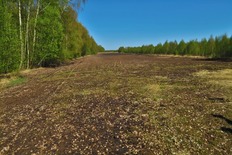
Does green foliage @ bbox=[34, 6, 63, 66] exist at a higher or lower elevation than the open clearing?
higher

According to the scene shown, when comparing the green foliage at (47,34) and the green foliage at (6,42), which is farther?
the green foliage at (47,34)

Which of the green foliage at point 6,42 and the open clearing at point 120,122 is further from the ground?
the green foliage at point 6,42

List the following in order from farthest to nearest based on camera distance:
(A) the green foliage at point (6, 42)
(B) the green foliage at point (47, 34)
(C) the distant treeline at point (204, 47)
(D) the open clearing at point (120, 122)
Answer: (C) the distant treeline at point (204, 47), (B) the green foliage at point (47, 34), (A) the green foliage at point (6, 42), (D) the open clearing at point (120, 122)

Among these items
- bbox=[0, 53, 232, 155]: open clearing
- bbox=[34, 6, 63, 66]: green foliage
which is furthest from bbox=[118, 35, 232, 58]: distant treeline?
bbox=[0, 53, 232, 155]: open clearing

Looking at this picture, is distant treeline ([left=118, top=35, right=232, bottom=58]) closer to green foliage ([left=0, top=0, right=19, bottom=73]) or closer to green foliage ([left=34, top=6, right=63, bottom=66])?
green foliage ([left=34, top=6, right=63, bottom=66])

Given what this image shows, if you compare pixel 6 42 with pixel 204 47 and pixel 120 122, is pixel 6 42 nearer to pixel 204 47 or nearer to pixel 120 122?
pixel 120 122

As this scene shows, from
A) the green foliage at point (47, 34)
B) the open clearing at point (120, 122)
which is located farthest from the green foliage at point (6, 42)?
the green foliage at point (47, 34)

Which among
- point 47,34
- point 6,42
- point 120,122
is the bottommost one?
point 120,122

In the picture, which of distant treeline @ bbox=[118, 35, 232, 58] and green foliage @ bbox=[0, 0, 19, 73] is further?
distant treeline @ bbox=[118, 35, 232, 58]

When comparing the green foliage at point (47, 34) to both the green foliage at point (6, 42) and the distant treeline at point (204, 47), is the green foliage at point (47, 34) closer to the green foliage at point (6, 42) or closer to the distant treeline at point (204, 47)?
the green foliage at point (6, 42)

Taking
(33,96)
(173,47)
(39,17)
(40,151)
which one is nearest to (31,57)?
(39,17)

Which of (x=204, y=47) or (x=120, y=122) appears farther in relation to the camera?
(x=204, y=47)

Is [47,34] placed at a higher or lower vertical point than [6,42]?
higher

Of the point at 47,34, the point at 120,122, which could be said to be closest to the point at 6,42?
the point at 47,34
